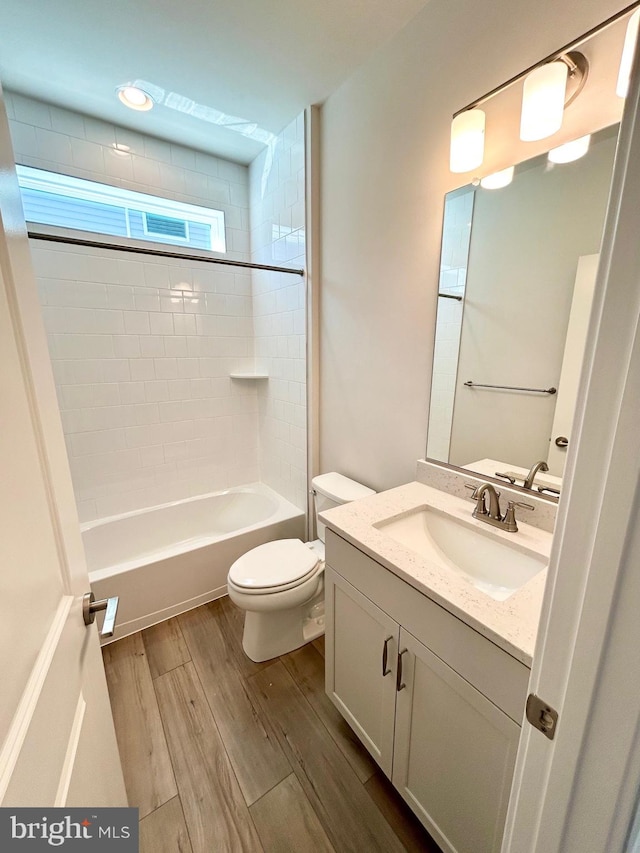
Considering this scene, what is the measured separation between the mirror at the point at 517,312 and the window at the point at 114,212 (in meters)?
1.81

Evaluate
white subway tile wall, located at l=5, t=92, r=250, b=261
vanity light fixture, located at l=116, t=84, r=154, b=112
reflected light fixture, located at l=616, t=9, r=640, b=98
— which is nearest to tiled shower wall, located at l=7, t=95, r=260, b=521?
white subway tile wall, located at l=5, t=92, r=250, b=261

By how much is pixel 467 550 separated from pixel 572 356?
0.70 meters

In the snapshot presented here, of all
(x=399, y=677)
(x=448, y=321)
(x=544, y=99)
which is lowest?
(x=399, y=677)

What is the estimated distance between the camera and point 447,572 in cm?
89

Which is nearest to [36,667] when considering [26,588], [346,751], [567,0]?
[26,588]

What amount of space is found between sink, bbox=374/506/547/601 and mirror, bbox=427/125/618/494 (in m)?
0.24

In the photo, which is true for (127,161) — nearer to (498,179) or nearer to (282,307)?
(282,307)

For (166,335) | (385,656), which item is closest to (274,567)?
(385,656)

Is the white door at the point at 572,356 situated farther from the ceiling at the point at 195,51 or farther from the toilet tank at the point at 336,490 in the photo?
the ceiling at the point at 195,51

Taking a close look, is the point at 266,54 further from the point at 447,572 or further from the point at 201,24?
the point at 447,572

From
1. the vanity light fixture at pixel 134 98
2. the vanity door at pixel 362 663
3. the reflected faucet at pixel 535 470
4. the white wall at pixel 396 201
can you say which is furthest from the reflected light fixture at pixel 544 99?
the vanity light fixture at pixel 134 98

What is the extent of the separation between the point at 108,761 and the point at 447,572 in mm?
911

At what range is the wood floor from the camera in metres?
1.05

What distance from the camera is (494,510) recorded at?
3.73 ft
